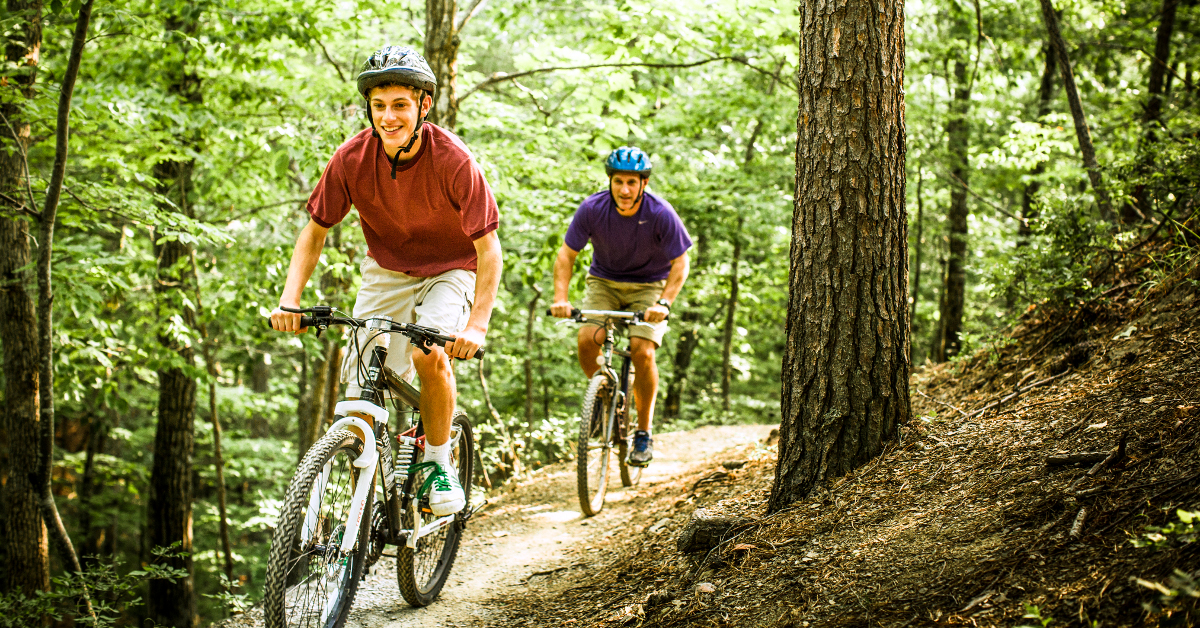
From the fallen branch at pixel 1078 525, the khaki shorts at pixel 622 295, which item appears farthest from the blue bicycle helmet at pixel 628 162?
the fallen branch at pixel 1078 525

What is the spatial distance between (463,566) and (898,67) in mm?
3756

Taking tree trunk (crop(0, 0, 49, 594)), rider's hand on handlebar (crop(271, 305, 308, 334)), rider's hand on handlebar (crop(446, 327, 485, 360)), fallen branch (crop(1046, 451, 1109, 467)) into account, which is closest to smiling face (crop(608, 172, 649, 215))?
rider's hand on handlebar (crop(446, 327, 485, 360))

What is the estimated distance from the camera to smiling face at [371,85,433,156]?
9.93 ft

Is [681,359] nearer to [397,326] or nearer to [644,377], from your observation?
[644,377]

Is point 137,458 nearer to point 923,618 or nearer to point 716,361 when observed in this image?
point 716,361

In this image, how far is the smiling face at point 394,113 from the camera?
3.03 metres

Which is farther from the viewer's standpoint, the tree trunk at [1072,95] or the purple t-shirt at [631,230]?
the tree trunk at [1072,95]

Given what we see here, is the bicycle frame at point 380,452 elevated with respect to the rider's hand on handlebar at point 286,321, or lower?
lower

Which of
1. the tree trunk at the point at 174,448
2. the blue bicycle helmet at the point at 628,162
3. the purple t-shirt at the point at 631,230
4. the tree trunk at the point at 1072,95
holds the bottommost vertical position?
the tree trunk at the point at 174,448

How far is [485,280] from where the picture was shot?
2.99 m

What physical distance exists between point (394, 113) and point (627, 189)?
225 centimetres

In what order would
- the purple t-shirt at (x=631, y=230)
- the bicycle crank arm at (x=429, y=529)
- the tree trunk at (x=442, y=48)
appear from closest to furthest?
the bicycle crank arm at (x=429, y=529) < the purple t-shirt at (x=631, y=230) < the tree trunk at (x=442, y=48)

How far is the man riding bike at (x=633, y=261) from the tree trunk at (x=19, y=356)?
13.6ft

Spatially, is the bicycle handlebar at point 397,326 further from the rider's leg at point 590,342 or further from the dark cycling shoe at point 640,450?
the dark cycling shoe at point 640,450
